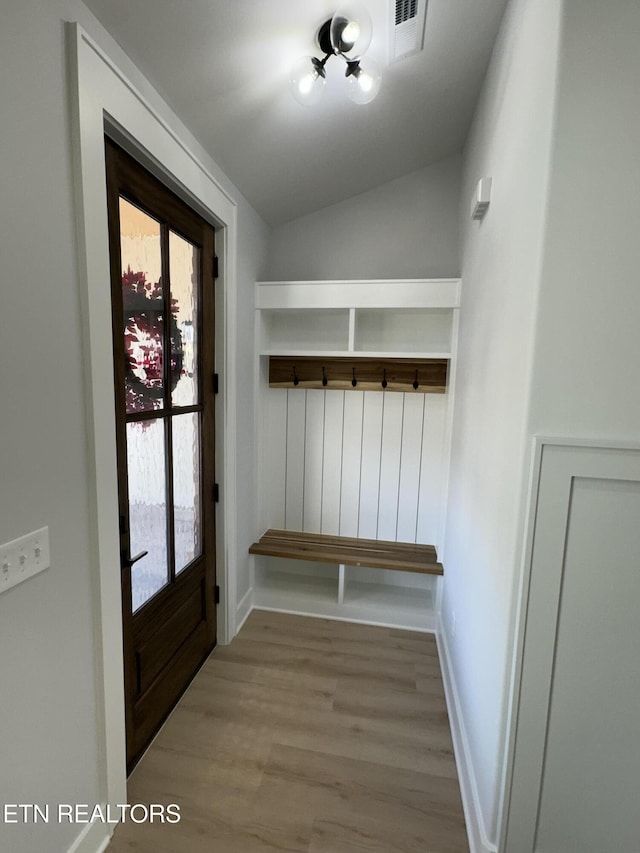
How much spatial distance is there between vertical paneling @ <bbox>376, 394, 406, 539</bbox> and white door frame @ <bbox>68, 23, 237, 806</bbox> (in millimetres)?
1668

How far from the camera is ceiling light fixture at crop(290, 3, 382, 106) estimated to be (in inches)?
51.2

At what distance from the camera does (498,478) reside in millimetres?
1282

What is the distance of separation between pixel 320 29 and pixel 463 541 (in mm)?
2108

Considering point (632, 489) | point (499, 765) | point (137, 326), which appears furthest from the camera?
point (137, 326)

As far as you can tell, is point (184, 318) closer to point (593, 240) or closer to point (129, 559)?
point (129, 559)

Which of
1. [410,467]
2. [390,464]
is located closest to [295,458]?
[390,464]

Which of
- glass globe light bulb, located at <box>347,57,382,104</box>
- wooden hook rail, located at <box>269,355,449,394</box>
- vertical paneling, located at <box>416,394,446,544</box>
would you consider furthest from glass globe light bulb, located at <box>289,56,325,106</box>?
vertical paneling, located at <box>416,394,446,544</box>

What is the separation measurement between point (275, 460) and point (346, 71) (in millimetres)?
2121

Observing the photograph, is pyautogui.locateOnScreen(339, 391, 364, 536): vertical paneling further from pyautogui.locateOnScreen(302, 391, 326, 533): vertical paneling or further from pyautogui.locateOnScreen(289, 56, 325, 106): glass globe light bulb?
pyautogui.locateOnScreen(289, 56, 325, 106): glass globe light bulb

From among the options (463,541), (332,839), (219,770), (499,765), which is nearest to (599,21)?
(463,541)

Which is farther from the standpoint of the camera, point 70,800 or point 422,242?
point 422,242

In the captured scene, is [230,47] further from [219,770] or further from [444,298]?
[219,770]

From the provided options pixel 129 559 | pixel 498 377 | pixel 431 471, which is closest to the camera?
pixel 498 377

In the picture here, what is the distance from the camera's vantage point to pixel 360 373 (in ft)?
8.50
